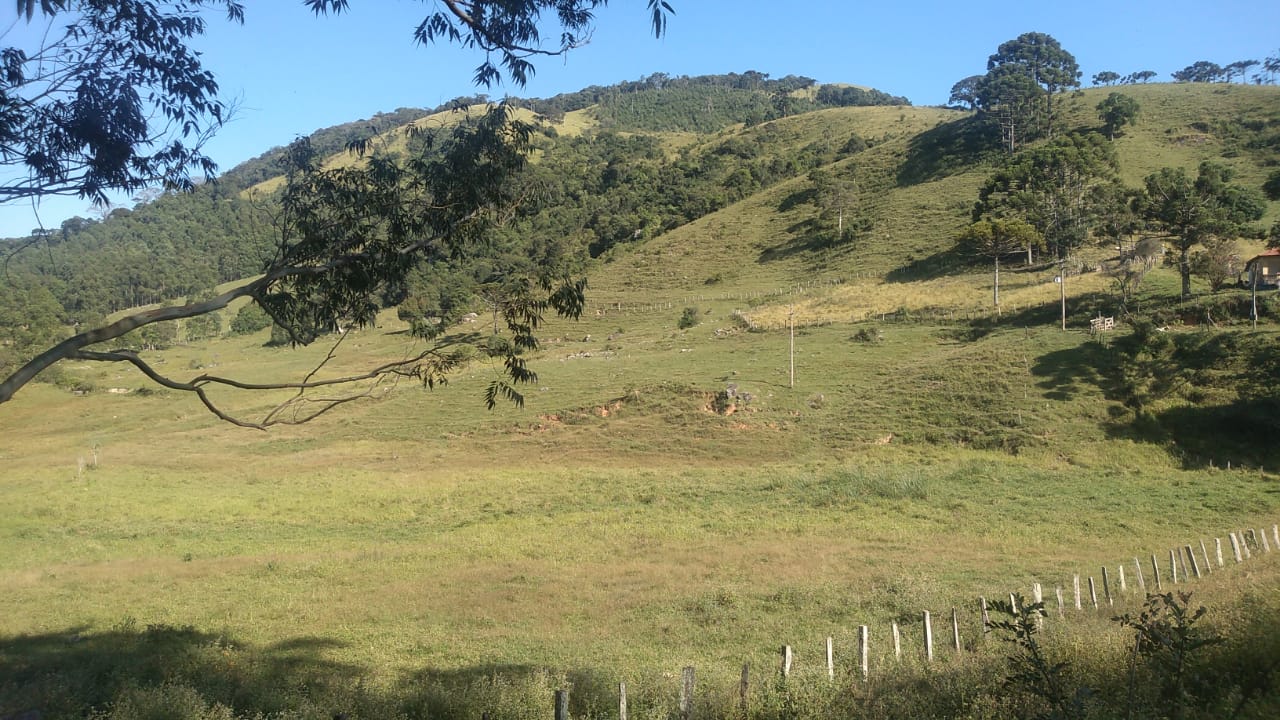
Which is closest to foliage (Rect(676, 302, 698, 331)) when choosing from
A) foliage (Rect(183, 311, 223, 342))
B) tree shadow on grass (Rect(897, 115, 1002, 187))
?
tree shadow on grass (Rect(897, 115, 1002, 187))

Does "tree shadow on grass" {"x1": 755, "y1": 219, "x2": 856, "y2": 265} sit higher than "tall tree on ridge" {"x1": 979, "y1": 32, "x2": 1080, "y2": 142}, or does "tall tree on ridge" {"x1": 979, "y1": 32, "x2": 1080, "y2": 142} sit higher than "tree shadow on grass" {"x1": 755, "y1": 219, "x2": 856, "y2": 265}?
"tall tree on ridge" {"x1": 979, "y1": 32, "x2": 1080, "y2": 142}

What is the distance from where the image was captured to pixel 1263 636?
6.08m

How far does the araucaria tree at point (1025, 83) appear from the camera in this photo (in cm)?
8750

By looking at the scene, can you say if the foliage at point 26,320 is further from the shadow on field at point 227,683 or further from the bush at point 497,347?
the bush at point 497,347

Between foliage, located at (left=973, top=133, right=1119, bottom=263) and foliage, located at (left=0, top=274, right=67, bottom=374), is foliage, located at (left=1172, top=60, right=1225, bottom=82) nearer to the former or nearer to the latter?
foliage, located at (left=973, top=133, right=1119, bottom=263)

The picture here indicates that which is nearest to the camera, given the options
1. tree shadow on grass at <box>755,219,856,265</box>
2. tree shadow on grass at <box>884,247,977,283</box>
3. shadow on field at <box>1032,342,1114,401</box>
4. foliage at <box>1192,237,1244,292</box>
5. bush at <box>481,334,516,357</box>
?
bush at <box>481,334,516,357</box>

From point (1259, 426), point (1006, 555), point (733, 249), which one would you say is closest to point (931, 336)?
point (1259, 426)

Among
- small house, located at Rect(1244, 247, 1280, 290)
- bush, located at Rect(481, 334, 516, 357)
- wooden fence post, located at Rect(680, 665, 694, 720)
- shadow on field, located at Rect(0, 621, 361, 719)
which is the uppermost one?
small house, located at Rect(1244, 247, 1280, 290)

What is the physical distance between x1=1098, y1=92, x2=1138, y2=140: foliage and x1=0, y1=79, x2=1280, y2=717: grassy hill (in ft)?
63.4

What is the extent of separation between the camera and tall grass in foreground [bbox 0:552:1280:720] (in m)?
5.59

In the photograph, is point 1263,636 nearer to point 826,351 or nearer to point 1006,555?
point 1006,555

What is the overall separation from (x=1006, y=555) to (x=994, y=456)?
→ 14.6 metres

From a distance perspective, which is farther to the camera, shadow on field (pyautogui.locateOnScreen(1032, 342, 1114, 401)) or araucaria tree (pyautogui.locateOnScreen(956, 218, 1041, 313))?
araucaria tree (pyautogui.locateOnScreen(956, 218, 1041, 313))

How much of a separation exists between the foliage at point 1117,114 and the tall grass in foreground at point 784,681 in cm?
8655
